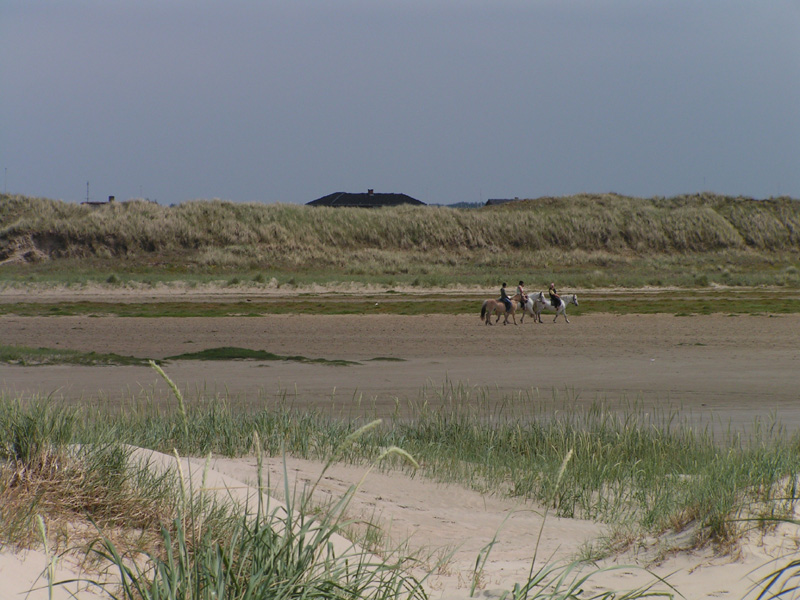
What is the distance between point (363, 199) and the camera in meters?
86.1

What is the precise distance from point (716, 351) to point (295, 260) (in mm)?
36210

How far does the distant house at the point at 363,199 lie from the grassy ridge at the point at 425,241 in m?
17.6

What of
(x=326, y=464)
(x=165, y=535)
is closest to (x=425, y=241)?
(x=326, y=464)

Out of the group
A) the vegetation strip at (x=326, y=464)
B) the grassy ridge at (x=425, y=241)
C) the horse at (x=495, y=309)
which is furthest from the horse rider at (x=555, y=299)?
the grassy ridge at (x=425, y=241)

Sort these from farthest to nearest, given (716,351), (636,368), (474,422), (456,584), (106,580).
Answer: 1. (716,351)
2. (636,368)
3. (474,422)
4. (456,584)
5. (106,580)

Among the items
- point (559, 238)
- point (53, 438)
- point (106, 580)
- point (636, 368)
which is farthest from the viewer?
point (559, 238)

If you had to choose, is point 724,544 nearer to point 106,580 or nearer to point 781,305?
point 106,580

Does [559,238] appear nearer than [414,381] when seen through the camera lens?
No

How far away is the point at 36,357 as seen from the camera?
16.2m

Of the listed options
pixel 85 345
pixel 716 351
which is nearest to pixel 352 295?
Answer: pixel 85 345

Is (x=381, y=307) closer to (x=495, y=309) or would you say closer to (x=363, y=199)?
(x=495, y=309)

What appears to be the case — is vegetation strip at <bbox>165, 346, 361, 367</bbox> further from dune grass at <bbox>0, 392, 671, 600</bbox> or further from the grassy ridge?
the grassy ridge

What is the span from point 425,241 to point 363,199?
27.6 m

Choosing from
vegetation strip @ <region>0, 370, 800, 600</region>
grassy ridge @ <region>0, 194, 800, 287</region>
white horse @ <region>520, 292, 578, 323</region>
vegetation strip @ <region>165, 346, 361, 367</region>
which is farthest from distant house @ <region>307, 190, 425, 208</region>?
vegetation strip @ <region>0, 370, 800, 600</region>
